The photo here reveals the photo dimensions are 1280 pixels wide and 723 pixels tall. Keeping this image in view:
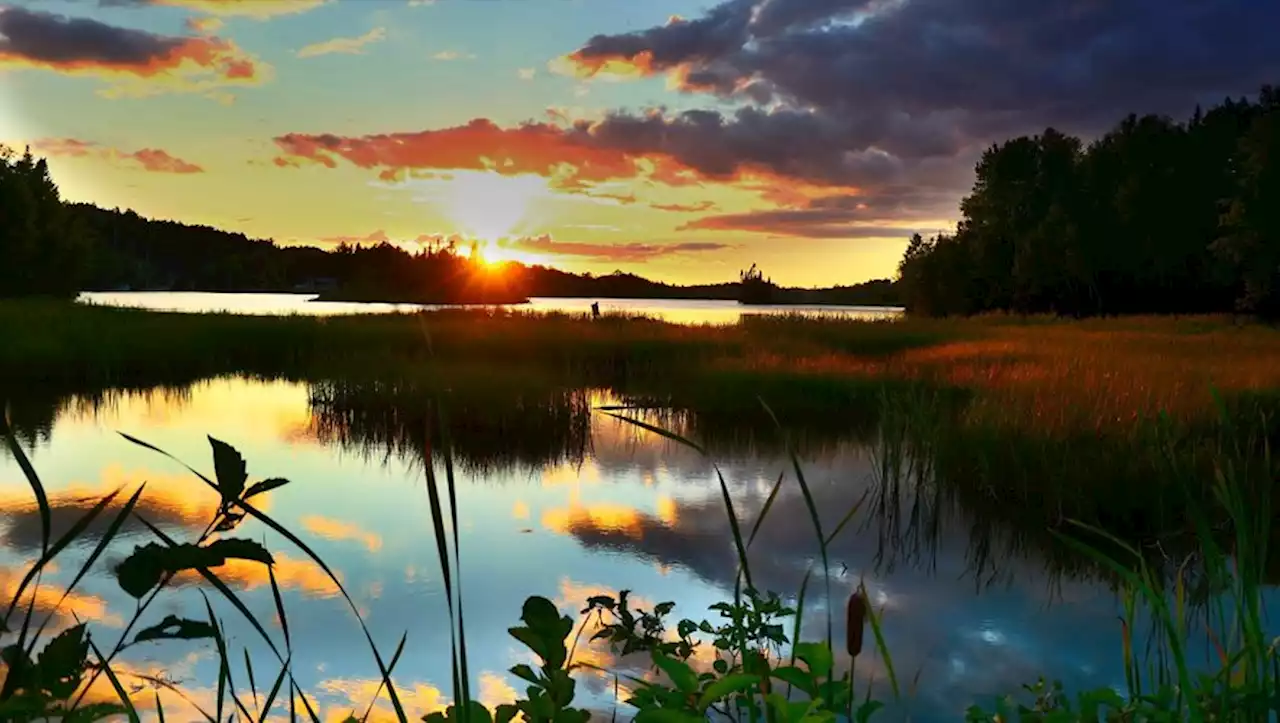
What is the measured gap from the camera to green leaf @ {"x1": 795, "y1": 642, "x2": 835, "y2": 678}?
1467 millimetres

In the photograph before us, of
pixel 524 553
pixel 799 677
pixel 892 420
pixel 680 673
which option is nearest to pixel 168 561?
pixel 680 673

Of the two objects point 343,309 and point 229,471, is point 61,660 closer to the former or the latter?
point 229,471

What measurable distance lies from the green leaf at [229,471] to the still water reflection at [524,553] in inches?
44.9

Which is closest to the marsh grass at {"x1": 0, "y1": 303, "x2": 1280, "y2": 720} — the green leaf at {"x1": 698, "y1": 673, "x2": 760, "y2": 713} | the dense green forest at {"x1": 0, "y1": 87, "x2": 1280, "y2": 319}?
the green leaf at {"x1": 698, "y1": 673, "x2": 760, "y2": 713}

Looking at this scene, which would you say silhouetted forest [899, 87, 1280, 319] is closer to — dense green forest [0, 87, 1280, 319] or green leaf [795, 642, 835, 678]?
dense green forest [0, 87, 1280, 319]

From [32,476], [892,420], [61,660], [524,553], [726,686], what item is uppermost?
[32,476]

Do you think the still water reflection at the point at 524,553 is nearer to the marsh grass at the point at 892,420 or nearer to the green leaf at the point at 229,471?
the marsh grass at the point at 892,420

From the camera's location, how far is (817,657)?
1.49 m

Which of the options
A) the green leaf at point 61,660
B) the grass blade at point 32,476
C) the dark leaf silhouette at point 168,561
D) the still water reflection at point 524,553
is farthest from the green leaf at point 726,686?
the still water reflection at point 524,553

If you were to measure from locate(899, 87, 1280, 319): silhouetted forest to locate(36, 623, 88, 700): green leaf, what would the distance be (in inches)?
1828

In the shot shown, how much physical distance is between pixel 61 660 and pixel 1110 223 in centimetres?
5335

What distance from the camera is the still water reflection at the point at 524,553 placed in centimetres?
486

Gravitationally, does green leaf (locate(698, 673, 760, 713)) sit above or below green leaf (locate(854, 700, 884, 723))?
above

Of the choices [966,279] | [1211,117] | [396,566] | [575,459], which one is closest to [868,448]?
[575,459]
